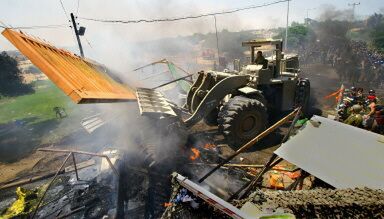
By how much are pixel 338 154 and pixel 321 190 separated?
27.4 inches

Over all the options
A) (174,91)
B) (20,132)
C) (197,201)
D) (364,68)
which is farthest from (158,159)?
(364,68)

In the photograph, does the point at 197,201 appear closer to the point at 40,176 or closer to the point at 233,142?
the point at 233,142

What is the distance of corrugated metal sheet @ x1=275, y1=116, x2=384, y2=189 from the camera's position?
110 inches

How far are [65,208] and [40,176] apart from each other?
226 cm

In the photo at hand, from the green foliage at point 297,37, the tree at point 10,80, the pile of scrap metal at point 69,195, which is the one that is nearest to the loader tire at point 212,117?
the pile of scrap metal at point 69,195

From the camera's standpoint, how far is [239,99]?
7.49 meters

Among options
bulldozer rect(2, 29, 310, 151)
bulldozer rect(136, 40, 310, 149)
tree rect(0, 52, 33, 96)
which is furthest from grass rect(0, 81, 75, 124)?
bulldozer rect(136, 40, 310, 149)

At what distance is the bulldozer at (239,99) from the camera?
725 cm

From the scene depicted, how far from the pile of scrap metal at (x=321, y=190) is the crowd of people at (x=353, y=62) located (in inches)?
518

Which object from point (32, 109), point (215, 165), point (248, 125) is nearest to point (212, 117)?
point (248, 125)

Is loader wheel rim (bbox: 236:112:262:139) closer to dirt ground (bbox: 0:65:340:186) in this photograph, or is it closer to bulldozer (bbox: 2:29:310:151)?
bulldozer (bbox: 2:29:310:151)

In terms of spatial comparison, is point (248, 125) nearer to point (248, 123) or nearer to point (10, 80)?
point (248, 123)

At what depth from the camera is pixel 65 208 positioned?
205 inches

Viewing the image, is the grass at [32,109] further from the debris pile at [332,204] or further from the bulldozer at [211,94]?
the debris pile at [332,204]
